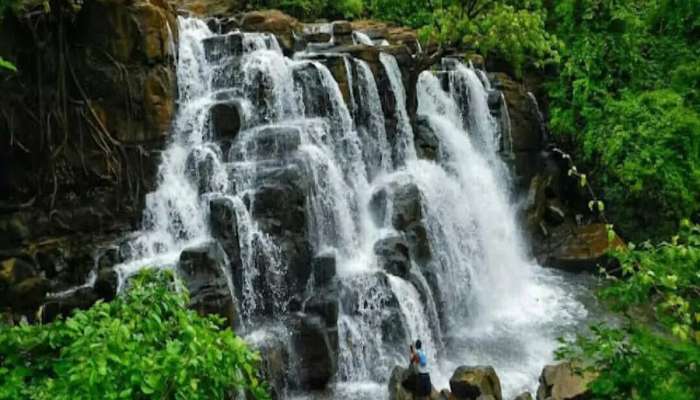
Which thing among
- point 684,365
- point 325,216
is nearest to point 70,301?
point 325,216

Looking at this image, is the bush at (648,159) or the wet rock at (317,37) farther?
the wet rock at (317,37)

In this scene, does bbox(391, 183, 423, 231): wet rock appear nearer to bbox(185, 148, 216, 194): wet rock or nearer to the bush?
bbox(185, 148, 216, 194): wet rock

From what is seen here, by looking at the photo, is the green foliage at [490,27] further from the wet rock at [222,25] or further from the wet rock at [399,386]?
the wet rock at [399,386]

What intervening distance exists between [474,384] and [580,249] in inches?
393

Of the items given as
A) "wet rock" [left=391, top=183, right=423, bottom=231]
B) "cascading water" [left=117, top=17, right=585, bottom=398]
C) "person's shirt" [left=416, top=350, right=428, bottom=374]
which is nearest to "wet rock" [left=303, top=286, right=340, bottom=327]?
"cascading water" [left=117, top=17, right=585, bottom=398]

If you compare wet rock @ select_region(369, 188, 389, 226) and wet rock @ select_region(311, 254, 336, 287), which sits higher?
wet rock @ select_region(369, 188, 389, 226)

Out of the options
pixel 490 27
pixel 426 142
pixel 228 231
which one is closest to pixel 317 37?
pixel 426 142

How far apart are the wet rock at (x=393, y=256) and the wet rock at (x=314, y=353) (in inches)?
95.7

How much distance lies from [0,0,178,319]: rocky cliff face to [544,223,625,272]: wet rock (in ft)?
41.3

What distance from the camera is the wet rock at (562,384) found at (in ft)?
30.8

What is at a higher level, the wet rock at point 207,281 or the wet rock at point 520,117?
the wet rock at point 520,117

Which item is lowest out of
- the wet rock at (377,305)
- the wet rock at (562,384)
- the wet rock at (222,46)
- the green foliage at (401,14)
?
the wet rock at (562,384)

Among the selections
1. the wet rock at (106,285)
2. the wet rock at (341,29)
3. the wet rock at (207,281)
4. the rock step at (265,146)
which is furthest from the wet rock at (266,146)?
the wet rock at (341,29)

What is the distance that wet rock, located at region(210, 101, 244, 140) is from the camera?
13.6 m
